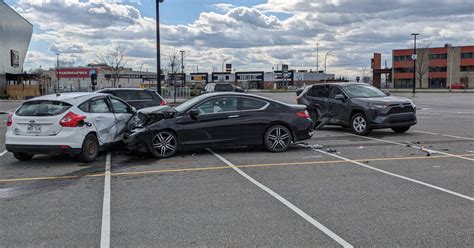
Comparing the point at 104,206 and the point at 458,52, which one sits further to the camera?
the point at 458,52

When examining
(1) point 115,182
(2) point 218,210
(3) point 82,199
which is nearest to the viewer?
(2) point 218,210

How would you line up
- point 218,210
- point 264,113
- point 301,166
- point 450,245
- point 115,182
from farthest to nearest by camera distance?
point 264,113 → point 301,166 → point 115,182 → point 218,210 → point 450,245

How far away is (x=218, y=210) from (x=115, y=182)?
8.25ft

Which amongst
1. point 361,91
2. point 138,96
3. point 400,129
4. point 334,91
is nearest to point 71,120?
point 138,96

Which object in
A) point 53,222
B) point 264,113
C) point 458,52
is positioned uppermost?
point 458,52

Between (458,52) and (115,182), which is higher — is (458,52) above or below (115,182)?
above

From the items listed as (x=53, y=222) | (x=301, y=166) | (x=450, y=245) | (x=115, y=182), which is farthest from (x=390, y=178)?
(x=53, y=222)

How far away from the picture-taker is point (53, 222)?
550cm

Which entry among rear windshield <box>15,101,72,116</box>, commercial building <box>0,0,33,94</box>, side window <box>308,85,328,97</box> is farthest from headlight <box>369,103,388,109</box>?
commercial building <box>0,0,33,94</box>

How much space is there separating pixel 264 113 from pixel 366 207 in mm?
4961

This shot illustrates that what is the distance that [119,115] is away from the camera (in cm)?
1090

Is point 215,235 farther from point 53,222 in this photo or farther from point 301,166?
point 301,166

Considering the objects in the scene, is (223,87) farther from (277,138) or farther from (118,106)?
(277,138)

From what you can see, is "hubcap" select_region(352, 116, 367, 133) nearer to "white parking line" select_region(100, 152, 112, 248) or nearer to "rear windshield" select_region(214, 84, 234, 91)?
"white parking line" select_region(100, 152, 112, 248)
